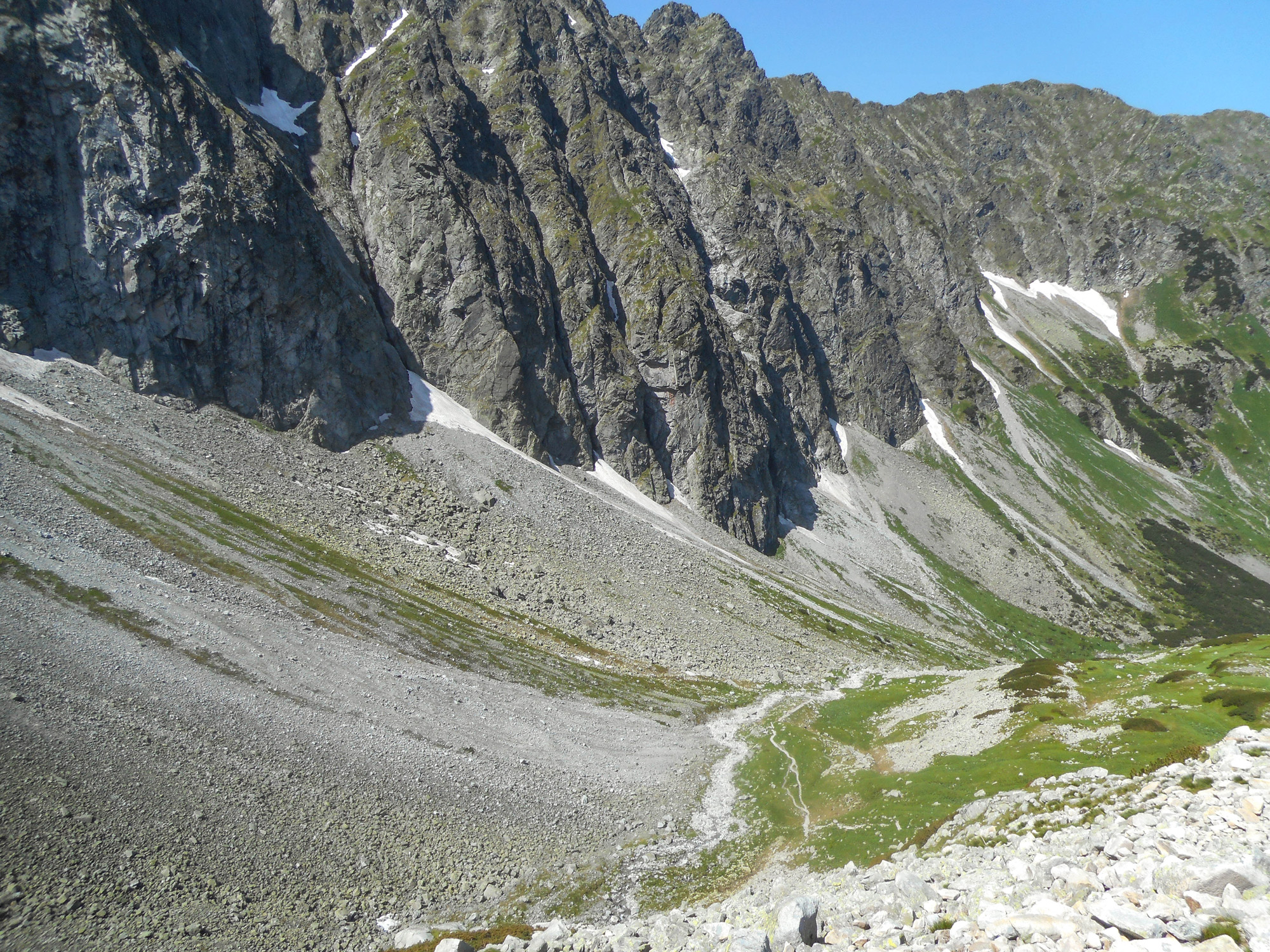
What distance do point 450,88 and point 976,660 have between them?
5373 inches

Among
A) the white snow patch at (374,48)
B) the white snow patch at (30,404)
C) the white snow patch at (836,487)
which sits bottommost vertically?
the white snow patch at (30,404)

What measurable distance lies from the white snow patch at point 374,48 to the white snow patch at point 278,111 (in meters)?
12.2

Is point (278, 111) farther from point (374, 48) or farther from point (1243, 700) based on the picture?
point (1243, 700)

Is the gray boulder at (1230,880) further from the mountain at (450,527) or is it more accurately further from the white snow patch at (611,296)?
the white snow patch at (611,296)

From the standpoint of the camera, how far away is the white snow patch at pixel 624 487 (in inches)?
4530

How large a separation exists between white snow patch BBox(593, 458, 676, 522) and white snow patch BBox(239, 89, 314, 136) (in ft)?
264

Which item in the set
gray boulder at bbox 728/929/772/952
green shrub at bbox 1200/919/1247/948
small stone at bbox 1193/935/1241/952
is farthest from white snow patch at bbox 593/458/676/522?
small stone at bbox 1193/935/1241/952

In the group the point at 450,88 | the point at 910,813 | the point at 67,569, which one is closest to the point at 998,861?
the point at 910,813

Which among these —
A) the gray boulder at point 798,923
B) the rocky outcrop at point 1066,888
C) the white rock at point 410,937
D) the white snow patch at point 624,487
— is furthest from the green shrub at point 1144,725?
the white snow patch at point 624,487

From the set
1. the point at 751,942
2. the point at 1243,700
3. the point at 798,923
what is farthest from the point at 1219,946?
the point at 1243,700

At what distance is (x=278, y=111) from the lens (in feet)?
389

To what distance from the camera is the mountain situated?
29.1m

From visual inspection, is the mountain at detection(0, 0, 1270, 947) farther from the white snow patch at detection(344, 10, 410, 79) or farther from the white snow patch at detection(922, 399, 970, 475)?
the white snow patch at detection(922, 399, 970, 475)

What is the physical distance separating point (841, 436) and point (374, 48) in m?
142
